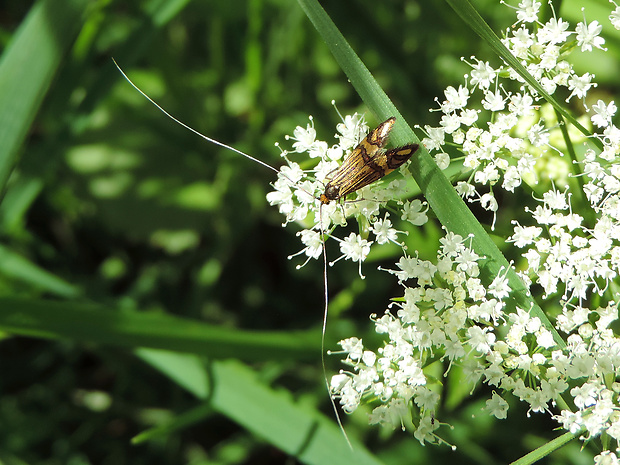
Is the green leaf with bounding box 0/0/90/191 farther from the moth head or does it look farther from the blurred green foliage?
the moth head

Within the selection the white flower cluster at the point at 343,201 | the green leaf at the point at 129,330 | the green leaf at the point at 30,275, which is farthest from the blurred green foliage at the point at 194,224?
the white flower cluster at the point at 343,201

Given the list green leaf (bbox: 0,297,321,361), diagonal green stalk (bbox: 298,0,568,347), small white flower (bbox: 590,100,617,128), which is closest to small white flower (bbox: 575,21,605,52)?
small white flower (bbox: 590,100,617,128)

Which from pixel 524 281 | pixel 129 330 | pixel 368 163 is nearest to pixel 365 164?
pixel 368 163

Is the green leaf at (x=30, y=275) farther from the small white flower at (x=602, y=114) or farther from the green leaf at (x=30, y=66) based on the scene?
the small white flower at (x=602, y=114)

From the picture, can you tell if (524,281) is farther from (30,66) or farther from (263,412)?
(30,66)

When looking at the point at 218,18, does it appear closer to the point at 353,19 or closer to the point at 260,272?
the point at 353,19
